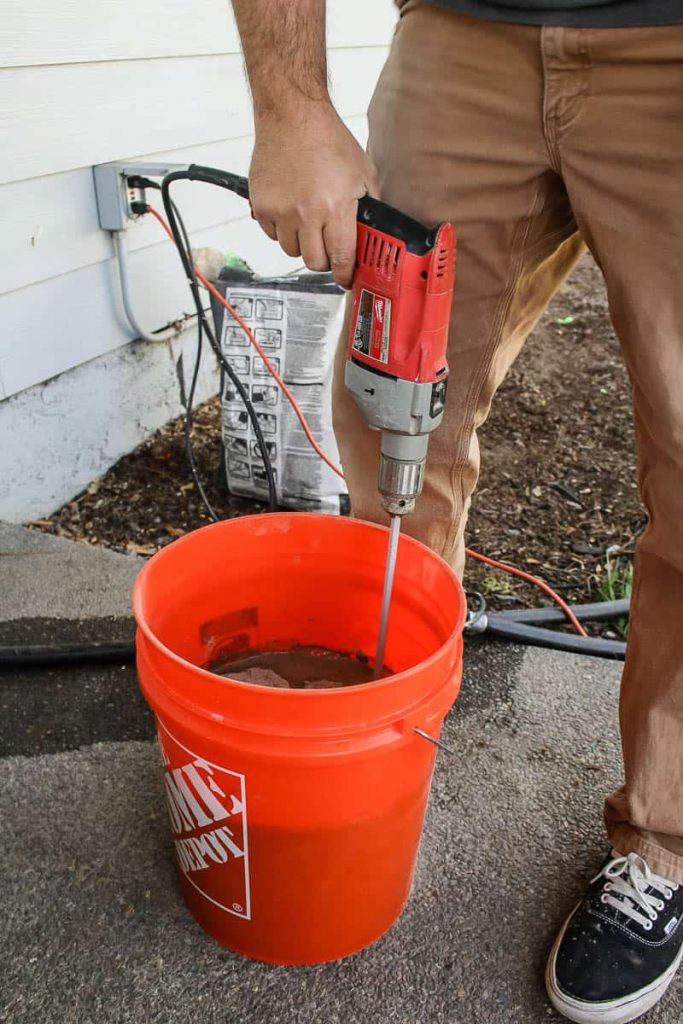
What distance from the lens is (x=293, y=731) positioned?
878 millimetres

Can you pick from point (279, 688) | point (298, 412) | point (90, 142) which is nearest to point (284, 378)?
point (298, 412)

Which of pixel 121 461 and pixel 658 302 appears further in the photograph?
pixel 121 461

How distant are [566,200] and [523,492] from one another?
1.33 meters

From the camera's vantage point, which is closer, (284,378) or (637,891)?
(637,891)

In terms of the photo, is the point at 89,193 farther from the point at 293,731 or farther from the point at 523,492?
the point at 293,731

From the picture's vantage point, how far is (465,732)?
4.89 feet

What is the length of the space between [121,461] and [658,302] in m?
1.64

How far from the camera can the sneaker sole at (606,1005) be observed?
1.07 m

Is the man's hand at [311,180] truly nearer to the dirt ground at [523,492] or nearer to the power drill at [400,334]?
the power drill at [400,334]

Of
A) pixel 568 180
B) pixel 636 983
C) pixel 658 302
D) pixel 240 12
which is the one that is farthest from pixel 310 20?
pixel 636 983

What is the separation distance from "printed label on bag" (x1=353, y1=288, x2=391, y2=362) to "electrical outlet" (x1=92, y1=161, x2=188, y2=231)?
1.03 metres

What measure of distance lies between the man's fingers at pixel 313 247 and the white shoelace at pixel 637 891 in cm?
90

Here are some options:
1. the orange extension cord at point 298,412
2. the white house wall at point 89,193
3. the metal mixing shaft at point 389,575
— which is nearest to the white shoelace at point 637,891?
the metal mixing shaft at point 389,575

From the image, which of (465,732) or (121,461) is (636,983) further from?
(121,461)
